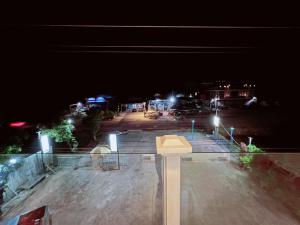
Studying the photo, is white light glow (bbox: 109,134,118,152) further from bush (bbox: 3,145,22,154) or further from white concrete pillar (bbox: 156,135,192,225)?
white concrete pillar (bbox: 156,135,192,225)

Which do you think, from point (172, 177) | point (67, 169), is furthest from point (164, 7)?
point (67, 169)

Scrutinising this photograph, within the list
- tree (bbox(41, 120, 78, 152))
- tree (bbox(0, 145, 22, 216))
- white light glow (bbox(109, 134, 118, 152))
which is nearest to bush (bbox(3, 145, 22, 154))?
tree (bbox(0, 145, 22, 216))

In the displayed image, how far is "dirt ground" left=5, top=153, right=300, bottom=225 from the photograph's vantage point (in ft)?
13.4

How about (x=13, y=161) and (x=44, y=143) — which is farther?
(x=44, y=143)

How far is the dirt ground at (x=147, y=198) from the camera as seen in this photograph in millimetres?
4078

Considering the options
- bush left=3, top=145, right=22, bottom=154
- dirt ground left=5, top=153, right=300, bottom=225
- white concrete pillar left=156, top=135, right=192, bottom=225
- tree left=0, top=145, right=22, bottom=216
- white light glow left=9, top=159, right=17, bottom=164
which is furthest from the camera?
bush left=3, top=145, right=22, bottom=154

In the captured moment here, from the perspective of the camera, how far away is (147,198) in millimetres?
5359

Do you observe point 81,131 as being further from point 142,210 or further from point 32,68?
point 142,210

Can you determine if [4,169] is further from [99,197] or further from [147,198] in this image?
[147,198]

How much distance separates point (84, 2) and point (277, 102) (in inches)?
1114

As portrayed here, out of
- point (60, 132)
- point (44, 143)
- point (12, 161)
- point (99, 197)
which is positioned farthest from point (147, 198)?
point (60, 132)

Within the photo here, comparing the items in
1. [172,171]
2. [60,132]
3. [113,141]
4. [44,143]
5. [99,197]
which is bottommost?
[99,197]

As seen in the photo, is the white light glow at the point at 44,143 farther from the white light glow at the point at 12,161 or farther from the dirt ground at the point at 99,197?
the white light glow at the point at 12,161

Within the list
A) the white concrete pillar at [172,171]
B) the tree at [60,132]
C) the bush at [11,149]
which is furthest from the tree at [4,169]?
the white concrete pillar at [172,171]
